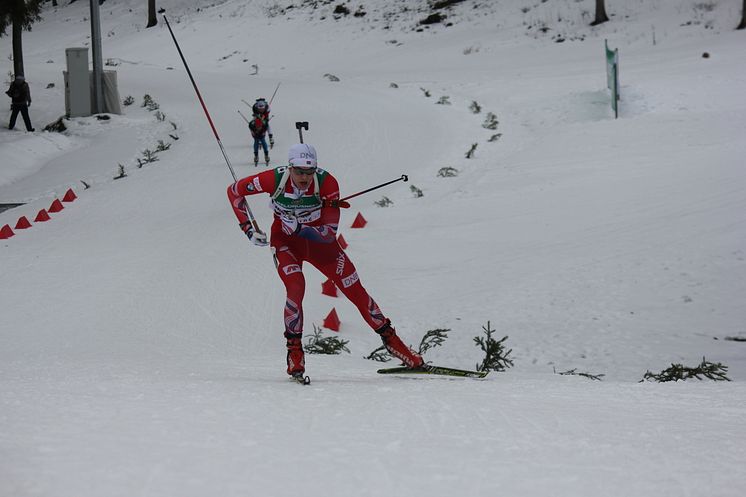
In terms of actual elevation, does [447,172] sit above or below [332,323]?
above

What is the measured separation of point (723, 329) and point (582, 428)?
5.38 m

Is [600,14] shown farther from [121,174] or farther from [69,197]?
[69,197]

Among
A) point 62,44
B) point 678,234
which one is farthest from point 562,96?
point 62,44

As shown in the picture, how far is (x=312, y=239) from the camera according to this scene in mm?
6898

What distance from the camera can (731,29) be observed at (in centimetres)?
2712

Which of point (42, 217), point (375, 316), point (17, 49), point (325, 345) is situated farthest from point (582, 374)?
point (17, 49)

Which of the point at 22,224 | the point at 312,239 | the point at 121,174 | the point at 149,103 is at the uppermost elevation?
the point at 149,103

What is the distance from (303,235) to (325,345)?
7.31ft

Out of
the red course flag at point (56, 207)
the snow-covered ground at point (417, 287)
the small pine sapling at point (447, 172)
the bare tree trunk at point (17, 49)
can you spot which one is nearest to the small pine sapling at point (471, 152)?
the snow-covered ground at point (417, 287)

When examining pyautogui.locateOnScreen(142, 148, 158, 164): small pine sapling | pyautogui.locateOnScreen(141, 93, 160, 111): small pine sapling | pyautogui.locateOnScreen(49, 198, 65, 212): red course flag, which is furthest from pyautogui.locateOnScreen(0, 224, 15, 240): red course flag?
pyautogui.locateOnScreen(141, 93, 160, 111): small pine sapling

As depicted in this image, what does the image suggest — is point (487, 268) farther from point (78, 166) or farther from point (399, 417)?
point (78, 166)

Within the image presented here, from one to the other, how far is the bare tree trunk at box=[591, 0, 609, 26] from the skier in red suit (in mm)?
27985

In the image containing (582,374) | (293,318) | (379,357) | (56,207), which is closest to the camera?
(293,318)

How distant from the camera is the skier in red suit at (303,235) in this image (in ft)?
21.7
